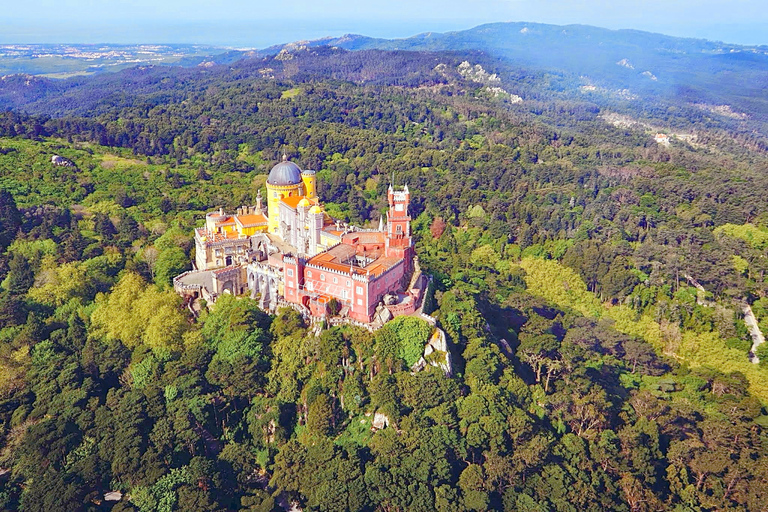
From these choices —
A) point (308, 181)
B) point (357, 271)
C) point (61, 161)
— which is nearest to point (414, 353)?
point (357, 271)

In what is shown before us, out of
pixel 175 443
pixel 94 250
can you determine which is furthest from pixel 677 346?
pixel 94 250

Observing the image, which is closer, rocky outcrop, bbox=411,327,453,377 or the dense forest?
the dense forest

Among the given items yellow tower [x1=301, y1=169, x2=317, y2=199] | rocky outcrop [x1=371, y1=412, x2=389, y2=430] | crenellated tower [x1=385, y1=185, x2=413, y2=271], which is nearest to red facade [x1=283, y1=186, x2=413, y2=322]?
crenellated tower [x1=385, y1=185, x2=413, y2=271]

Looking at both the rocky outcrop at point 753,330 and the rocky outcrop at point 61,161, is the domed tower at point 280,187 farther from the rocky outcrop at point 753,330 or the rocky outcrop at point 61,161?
the rocky outcrop at point 61,161

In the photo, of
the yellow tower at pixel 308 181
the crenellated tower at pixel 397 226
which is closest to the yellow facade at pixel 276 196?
the yellow tower at pixel 308 181

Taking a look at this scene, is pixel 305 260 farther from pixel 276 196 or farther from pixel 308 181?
pixel 308 181

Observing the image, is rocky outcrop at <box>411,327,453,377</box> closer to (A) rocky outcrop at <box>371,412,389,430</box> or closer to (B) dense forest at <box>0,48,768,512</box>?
(B) dense forest at <box>0,48,768,512</box>

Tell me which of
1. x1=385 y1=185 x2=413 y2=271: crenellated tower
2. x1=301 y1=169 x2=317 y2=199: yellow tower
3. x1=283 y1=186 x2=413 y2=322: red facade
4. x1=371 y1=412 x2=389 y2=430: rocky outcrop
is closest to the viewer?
x1=371 y1=412 x2=389 y2=430: rocky outcrop
